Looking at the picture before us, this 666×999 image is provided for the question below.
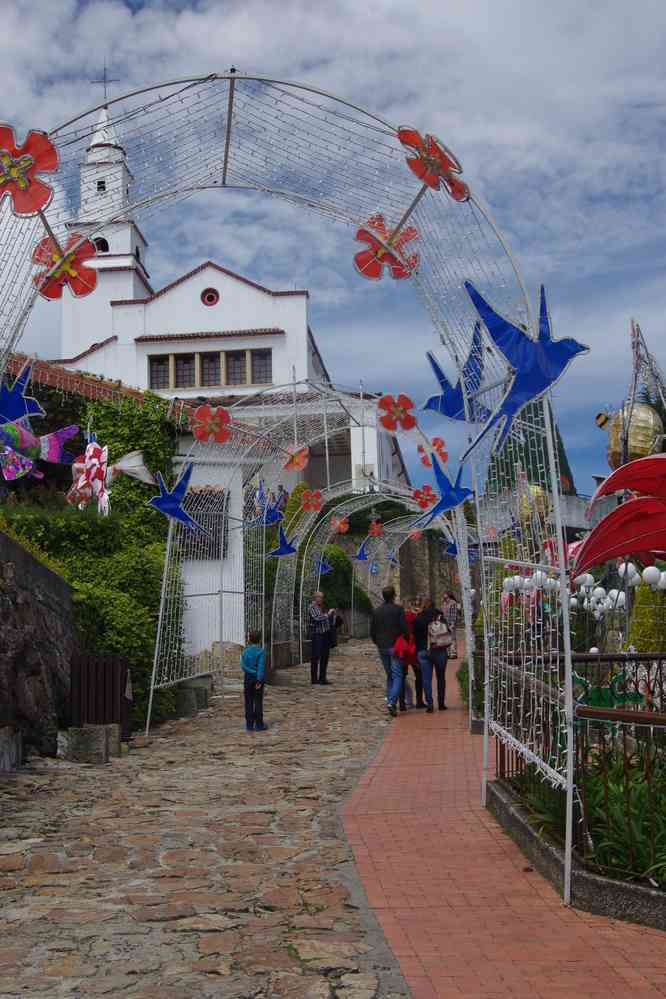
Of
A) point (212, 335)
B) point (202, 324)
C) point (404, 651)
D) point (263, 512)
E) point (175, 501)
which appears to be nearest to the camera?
point (175, 501)

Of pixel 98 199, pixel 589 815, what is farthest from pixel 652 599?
pixel 98 199

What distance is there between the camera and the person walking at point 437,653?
1364cm

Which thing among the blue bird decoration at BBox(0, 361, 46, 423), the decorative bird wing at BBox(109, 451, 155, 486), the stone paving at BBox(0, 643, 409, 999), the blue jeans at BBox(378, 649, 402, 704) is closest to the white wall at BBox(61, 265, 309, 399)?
the decorative bird wing at BBox(109, 451, 155, 486)

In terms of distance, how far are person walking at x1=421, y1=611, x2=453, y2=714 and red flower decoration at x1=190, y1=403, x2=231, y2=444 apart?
14.5 feet

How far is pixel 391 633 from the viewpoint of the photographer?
13680 millimetres

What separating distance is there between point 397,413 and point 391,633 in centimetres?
355

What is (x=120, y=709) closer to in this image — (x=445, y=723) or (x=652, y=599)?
(x=445, y=723)

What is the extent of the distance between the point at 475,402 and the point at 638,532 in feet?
5.32

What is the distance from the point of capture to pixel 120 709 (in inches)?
429

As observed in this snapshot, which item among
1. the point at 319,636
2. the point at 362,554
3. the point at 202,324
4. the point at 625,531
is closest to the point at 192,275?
the point at 202,324

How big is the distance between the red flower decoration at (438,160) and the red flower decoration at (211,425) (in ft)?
27.2

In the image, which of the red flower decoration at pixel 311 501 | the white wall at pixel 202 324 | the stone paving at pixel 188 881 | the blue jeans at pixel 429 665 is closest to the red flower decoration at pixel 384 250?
the stone paving at pixel 188 881

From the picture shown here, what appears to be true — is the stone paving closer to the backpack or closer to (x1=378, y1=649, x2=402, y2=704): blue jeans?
(x1=378, y1=649, x2=402, y2=704): blue jeans

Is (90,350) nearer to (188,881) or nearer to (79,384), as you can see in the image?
(79,384)
